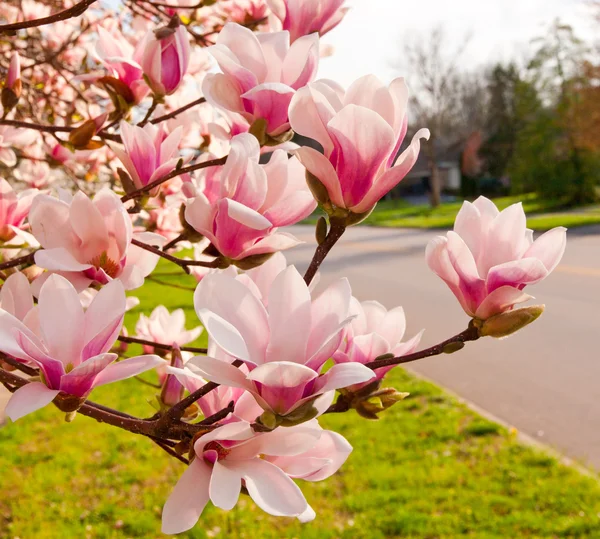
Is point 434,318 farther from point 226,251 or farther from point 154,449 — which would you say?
point 226,251

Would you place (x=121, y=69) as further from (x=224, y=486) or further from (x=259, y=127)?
(x=224, y=486)

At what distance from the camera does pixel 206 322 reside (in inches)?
23.4

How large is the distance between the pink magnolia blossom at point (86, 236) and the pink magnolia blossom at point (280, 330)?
0.23 metres

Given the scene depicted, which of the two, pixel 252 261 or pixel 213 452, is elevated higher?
pixel 252 261

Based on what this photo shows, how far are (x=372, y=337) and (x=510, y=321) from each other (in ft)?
0.71

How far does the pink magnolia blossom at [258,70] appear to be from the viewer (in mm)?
883

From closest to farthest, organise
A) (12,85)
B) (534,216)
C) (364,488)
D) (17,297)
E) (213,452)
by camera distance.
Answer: (213,452) → (17,297) → (12,85) → (364,488) → (534,216)

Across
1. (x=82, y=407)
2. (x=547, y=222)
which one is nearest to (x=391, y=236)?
(x=547, y=222)

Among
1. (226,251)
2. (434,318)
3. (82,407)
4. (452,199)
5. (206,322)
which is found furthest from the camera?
(452,199)

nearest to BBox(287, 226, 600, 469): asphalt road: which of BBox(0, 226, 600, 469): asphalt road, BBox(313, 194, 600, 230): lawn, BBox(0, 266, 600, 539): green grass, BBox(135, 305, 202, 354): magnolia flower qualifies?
BBox(0, 226, 600, 469): asphalt road

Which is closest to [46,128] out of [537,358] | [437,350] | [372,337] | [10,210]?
[10,210]

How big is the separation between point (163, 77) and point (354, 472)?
313 centimetres

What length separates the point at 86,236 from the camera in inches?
32.5

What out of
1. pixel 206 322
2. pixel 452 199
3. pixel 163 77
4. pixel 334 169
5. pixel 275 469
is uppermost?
pixel 163 77
